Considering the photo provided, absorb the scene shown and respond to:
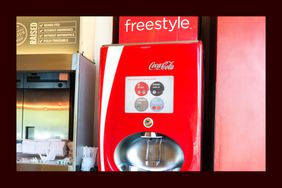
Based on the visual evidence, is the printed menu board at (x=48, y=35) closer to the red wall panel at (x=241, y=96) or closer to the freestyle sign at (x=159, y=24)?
the freestyle sign at (x=159, y=24)

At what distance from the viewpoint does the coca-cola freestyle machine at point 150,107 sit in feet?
5.42

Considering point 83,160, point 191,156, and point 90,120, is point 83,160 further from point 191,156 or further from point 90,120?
point 191,156

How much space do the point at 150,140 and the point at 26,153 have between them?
41.3 inches

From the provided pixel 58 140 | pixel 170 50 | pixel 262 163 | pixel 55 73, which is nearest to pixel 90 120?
pixel 58 140

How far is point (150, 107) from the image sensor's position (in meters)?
1.71

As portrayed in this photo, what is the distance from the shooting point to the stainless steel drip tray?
1734 millimetres

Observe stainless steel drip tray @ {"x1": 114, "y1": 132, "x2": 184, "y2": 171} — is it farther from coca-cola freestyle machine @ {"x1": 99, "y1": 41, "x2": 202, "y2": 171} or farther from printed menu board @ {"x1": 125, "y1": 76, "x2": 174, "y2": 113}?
printed menu board @ {"x1": 125, "y1": 76, "x2": 174, "y2": 113}

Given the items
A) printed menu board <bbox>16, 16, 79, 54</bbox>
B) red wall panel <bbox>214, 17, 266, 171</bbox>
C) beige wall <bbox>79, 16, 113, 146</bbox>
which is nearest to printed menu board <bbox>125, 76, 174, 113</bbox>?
red wall panel <bbox>214, 17, 266, 171</bbox>

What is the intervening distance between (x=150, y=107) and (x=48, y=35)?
1.17 m

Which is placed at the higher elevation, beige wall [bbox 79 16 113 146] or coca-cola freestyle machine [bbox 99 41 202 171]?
beige wall [bbox 79 16 113 146]

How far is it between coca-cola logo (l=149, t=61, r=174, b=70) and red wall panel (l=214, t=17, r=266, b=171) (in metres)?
0.28

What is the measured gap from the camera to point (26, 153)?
2279mm

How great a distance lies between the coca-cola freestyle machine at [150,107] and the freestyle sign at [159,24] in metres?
0.23

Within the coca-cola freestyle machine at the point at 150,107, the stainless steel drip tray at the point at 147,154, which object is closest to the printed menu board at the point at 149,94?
the coca-cola freestyle machine at the point at 150,107
